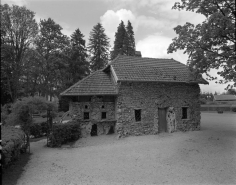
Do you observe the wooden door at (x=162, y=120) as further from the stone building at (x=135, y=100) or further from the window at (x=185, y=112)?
the window at (x=185, y=112)

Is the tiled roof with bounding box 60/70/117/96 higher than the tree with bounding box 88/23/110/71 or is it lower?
lower

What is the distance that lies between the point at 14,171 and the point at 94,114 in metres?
7.74

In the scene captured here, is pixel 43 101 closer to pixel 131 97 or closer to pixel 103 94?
pixel 103 94

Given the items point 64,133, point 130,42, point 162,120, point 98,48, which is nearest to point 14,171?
point 64,133

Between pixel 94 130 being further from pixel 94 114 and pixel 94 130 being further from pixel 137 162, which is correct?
pixel 137 162

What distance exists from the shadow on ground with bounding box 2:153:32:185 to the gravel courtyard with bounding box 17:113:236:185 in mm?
278

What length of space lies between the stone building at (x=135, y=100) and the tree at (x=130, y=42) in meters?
18.8

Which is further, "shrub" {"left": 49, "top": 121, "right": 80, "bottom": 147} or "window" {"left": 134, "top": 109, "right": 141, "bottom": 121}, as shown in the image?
"window" {"left": 134, "top": 109, "right": 141, "bottom": 121}

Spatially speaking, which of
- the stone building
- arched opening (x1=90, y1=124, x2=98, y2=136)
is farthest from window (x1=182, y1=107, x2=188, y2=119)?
arched opening (x1=90, y1=124, x2=98, y2=136)

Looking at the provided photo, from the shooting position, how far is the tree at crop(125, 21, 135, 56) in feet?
117

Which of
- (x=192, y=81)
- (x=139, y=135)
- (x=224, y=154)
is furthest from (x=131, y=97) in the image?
(x=224, y=154)

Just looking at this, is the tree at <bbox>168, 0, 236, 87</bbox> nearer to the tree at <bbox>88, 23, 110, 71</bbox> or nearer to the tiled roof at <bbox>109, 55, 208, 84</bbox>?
the tiled roof at <bbox>109, 55, 208, 84</bbox>

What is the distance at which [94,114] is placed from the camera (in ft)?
51.2

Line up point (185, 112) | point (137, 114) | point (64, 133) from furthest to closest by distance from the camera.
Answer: point (185, 112) → point (137, 114) → point (64, 133)
